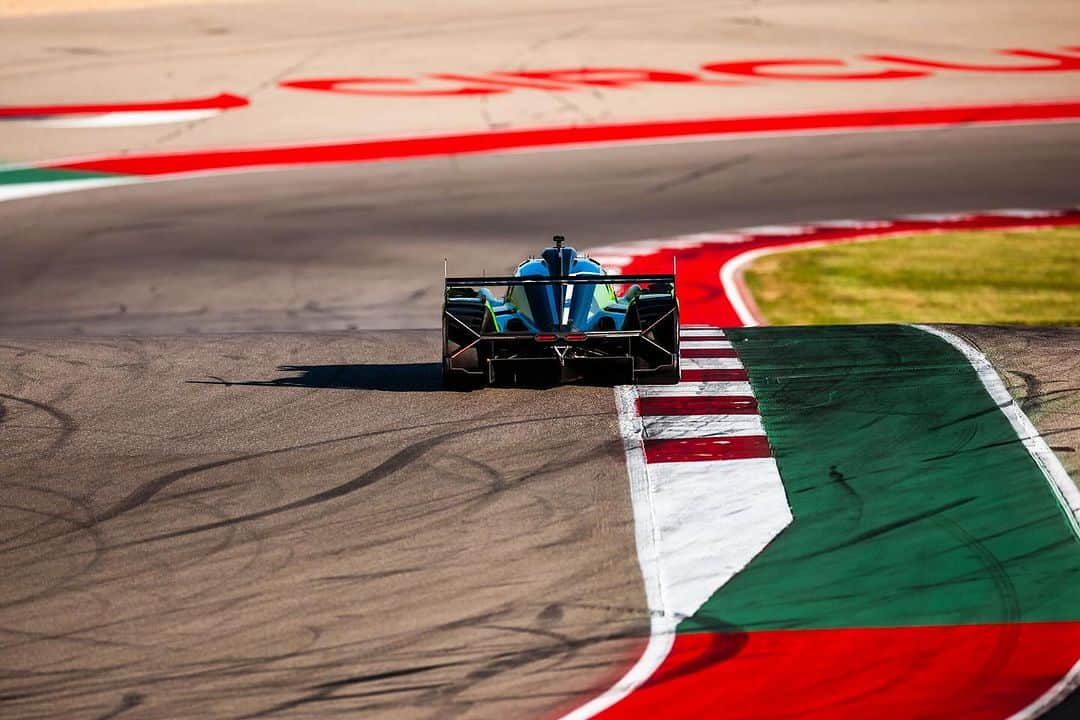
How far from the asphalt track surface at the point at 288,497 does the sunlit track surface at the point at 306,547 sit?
21 mm

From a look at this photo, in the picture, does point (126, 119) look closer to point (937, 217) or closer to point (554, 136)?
point (554, 136)

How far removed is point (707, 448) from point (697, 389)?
1.53m

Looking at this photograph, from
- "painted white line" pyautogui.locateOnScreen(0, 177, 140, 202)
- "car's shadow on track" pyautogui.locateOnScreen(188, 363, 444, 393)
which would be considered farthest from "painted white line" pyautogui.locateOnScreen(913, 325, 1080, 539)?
"painted white line" pyautogui.locateOnScreen(0, 177, 140, 202)

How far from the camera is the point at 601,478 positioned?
1079 centimetres

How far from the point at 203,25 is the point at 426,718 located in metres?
30.3

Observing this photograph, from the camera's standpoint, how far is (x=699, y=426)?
11.9m

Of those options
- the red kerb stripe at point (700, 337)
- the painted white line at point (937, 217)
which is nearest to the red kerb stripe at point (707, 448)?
the red kerb stripe at point (700, 337)

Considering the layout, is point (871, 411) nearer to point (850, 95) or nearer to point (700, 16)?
point (850, 95)

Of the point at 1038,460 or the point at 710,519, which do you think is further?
the point at 1038,460

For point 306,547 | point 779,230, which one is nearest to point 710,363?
point 306,547

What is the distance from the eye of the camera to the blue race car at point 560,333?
12305mm

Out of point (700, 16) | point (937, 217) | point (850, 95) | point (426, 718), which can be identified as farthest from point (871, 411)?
point (700, 16)

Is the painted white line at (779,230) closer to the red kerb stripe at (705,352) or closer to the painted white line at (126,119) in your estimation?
the red kerb stripe at (705,352)

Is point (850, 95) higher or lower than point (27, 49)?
lower
